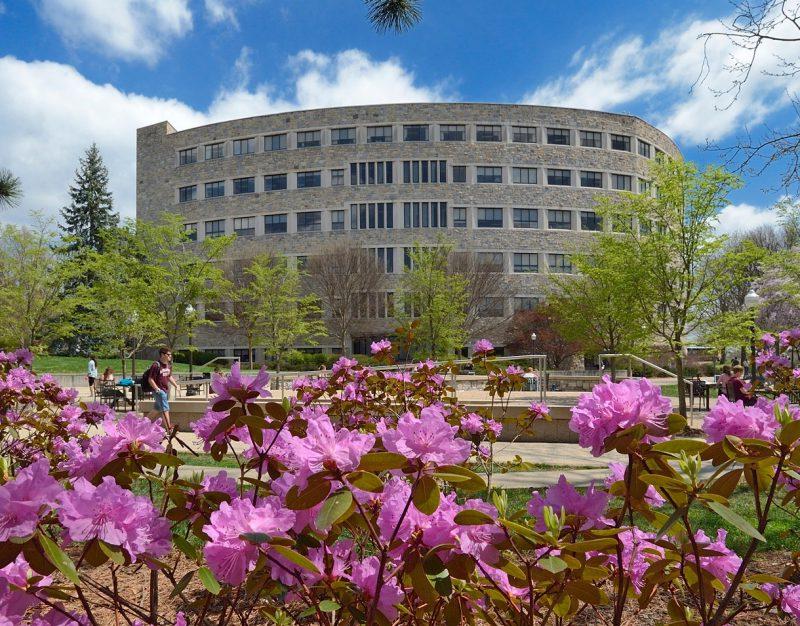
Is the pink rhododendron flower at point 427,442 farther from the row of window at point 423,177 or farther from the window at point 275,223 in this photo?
the window at point 275,223

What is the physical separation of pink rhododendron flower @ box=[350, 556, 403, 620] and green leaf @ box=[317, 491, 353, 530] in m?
0.32

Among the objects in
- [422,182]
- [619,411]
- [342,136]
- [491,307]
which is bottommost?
Answer: [619,411]

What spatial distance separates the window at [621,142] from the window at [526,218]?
926 cm

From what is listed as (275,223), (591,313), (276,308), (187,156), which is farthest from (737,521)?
(187,156)

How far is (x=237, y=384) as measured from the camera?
132 centimetres

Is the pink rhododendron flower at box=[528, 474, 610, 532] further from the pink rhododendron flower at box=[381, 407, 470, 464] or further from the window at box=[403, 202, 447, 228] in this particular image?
the window at box=[403, 202, 447, 228]

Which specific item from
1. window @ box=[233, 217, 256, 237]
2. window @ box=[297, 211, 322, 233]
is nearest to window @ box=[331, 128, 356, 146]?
window @ box=[297, 211, 322, 233]

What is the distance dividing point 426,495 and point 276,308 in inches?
1380

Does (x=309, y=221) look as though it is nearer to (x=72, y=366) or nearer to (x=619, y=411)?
(x=72, y=366)

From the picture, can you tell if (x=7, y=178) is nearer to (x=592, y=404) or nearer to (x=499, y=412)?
(x=499, y=412)

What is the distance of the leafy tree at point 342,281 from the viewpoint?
38.9m

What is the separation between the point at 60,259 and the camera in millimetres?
26734

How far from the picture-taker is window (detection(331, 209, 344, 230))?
142 feet

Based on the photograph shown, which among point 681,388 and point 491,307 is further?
point 491,307
